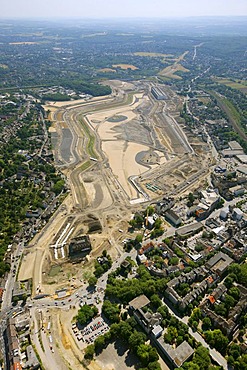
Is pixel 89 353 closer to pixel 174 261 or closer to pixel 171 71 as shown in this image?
pixel 174 261

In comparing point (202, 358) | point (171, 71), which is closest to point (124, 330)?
point (202, 358)

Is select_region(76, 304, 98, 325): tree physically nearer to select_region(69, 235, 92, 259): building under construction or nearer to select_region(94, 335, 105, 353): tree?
select_region(94, 335, 105, 353): tree

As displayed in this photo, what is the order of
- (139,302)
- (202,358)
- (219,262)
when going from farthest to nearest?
(219,262), (139,302), (202,358)

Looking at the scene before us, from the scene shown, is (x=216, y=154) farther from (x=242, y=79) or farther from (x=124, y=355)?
(x=242, y=79)

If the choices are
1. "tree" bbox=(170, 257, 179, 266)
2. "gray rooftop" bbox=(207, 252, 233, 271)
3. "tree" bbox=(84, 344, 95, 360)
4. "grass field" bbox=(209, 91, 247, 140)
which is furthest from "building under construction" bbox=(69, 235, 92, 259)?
"grass field" bbox=(209, 91, 247, 140)

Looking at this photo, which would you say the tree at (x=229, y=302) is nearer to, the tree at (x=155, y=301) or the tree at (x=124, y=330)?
the tree at (x=155, y=301)

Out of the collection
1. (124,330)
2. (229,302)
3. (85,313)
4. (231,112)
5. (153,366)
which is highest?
(231,112)

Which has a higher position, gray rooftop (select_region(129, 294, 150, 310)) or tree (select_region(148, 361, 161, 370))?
gray rooftop (select_region(129, 294, 150, 310))
